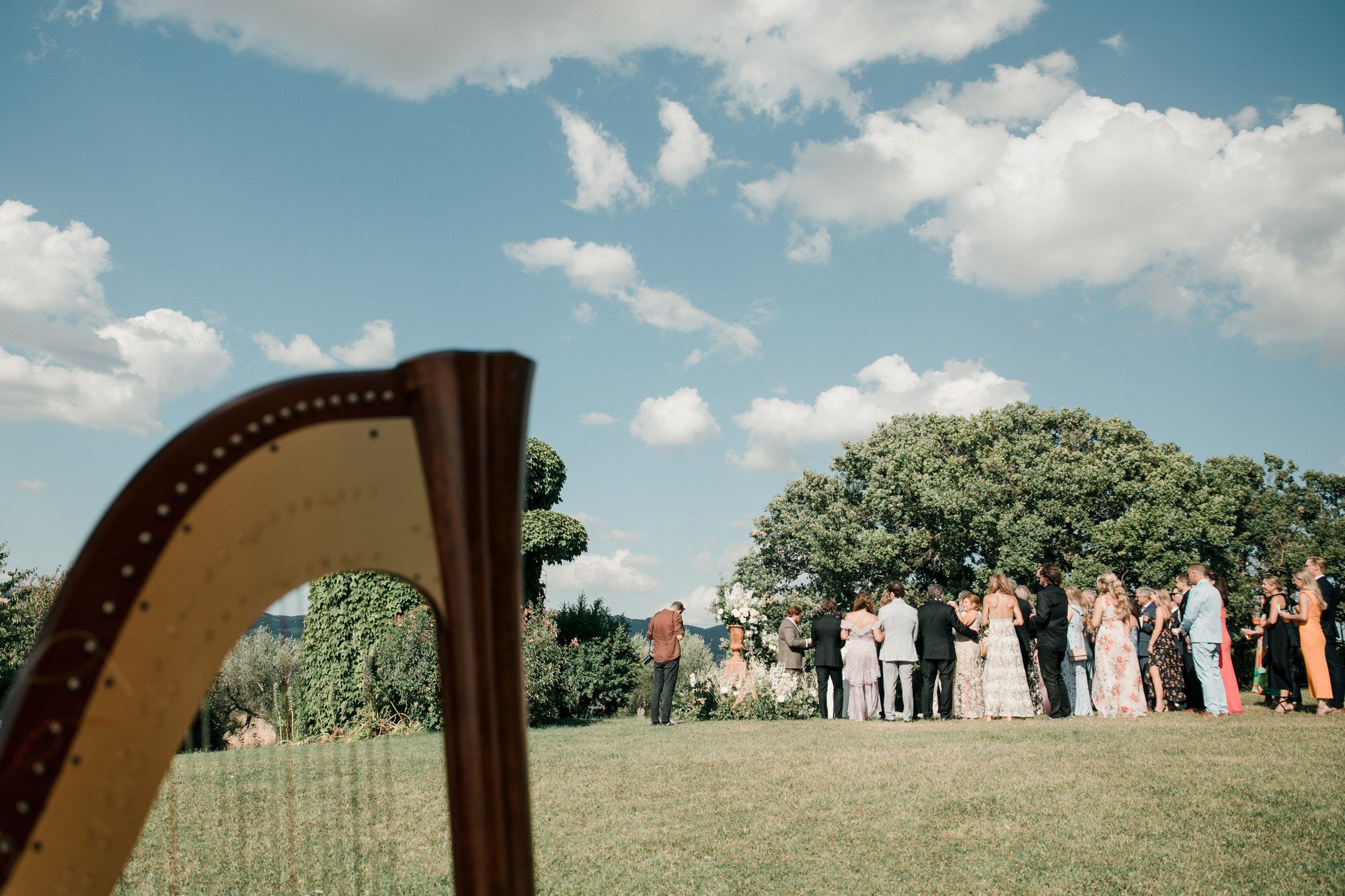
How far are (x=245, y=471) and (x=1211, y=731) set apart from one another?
34.8ft

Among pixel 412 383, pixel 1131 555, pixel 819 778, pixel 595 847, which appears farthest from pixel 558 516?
pixel 1131 555

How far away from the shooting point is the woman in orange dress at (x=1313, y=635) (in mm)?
10820

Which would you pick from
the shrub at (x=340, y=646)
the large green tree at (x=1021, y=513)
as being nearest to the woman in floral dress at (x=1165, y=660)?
the shrub at (x=340, y=646)

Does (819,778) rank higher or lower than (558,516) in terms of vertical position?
lower

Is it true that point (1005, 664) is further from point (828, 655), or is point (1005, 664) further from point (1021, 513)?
point (1021, 513)

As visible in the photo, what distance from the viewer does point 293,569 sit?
5.63ft

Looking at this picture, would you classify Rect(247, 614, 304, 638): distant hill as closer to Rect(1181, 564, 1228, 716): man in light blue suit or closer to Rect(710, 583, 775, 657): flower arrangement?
Rect(1181, 564, 1228, 716): man in light blue suit

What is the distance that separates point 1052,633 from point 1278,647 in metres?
2.72

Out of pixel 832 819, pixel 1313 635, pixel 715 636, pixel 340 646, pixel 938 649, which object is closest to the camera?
pixel 832 819

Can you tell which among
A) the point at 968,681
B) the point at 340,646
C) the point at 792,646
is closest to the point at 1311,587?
the point at 968,681

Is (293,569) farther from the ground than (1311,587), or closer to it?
farther from the ground

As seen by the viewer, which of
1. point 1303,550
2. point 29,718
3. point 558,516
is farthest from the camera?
point 1303,550

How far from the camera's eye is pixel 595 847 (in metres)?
5.84

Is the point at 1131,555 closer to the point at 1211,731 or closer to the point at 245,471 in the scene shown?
the point at 1211,731
